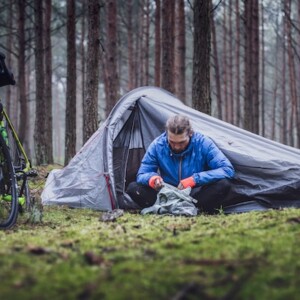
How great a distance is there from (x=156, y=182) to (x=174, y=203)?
36 cm

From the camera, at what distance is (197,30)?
6.51 metres

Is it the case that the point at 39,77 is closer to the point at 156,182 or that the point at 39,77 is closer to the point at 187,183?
the point at 156,182

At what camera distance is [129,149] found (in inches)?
232

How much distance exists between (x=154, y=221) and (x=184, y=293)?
2295mm

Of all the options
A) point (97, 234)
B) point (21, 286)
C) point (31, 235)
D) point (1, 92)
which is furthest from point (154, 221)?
point (1, 92)

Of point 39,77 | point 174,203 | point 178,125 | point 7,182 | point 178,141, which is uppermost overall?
point 39,77

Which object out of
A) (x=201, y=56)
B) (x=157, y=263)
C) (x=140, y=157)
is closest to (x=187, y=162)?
(x=140, y=157)

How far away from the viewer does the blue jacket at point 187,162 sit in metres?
4.79

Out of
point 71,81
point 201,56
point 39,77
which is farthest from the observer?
point 39,77

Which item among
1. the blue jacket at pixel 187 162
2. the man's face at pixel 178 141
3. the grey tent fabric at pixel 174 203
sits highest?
the man's face at pixel 178 141

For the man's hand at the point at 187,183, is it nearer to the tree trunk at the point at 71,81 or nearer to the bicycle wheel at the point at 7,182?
the bicycle wheel at the point at 7,182

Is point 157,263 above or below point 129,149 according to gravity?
below

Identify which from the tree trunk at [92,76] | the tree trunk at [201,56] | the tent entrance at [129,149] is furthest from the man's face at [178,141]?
the tree trunk at [92,76]

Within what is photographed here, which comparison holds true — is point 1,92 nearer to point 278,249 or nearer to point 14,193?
point 14,193
